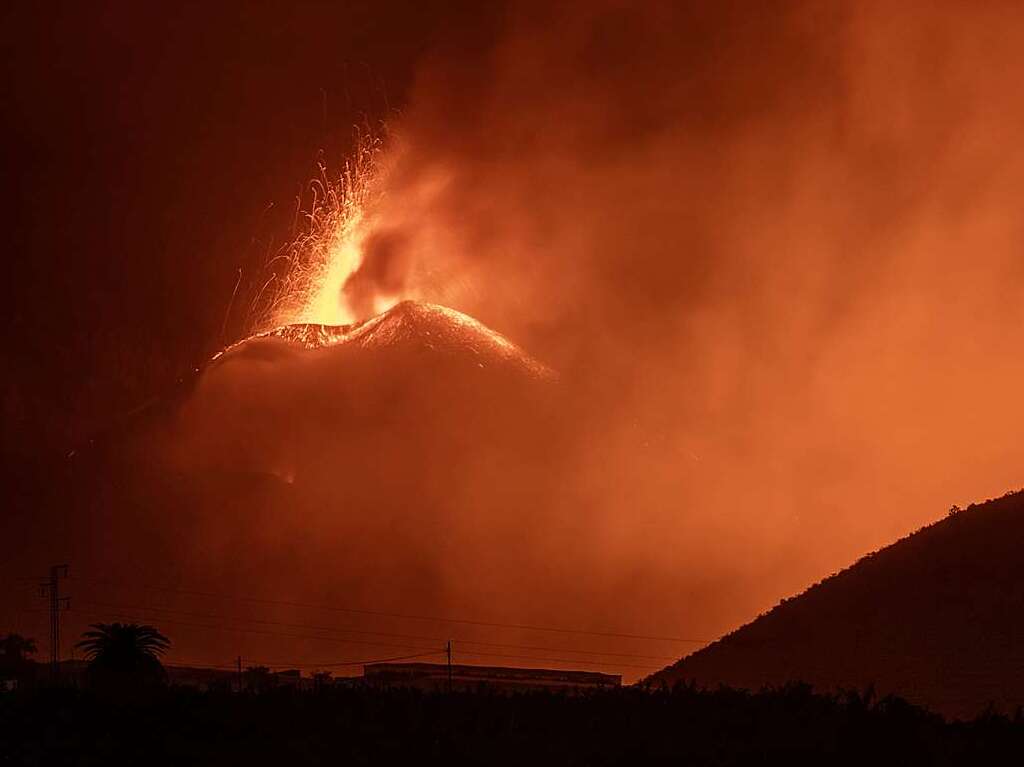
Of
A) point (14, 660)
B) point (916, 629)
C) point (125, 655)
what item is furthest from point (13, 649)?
point (916, 629)

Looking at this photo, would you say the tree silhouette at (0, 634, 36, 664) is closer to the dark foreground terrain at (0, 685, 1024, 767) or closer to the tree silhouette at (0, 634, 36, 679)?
the tree silhouette at (0, 634, 36, 679)

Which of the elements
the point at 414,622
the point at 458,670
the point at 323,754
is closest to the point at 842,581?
the point at 458,670

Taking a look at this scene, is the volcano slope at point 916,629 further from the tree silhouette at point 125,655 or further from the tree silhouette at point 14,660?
the tree silhouette at point 14,660

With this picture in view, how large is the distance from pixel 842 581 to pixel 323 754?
41540mm

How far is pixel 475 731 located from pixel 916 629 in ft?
94.2

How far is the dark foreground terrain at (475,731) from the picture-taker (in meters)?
41.8

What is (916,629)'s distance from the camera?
65.9 metres

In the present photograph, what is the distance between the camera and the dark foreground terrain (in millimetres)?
41844

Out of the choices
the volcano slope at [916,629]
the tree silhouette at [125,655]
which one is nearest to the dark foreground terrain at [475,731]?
the volcano slope at [916,629]

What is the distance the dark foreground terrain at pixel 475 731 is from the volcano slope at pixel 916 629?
541 inches

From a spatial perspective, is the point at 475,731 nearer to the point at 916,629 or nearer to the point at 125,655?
the point at 916,629

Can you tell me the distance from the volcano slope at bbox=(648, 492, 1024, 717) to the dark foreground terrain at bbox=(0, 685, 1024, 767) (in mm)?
13744

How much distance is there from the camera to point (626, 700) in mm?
50344

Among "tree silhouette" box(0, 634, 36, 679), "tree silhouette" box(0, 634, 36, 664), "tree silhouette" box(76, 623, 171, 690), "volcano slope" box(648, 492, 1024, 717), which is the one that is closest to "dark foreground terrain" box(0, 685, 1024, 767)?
"volcano slope" box(648, 492, 1024, 717)
